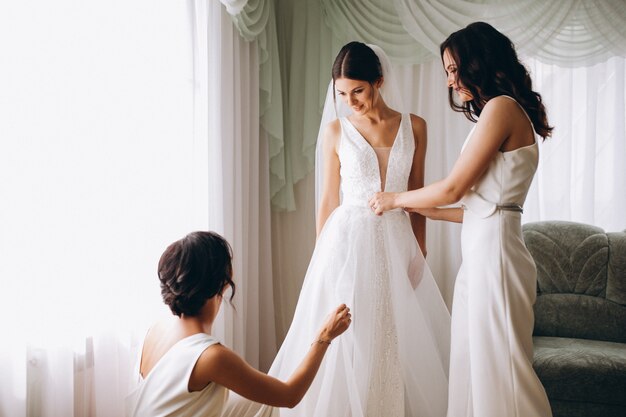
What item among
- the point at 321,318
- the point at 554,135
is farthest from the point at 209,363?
the point at 554,135

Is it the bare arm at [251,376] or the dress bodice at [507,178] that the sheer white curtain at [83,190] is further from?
the dress bodice at [507,178]

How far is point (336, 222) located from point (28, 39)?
1.34 m

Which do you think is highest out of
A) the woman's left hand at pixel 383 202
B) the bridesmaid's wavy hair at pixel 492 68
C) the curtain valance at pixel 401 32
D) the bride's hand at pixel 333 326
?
the curtain valance at pixel 401 32

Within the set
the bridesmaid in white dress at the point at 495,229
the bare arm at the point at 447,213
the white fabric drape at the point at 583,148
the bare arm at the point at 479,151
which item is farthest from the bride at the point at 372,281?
the white fabric drape at the point at 583,148

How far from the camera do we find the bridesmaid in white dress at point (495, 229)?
5.41 ft

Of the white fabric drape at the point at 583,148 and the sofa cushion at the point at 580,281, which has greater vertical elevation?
the white fabric drape at the point at 583,148

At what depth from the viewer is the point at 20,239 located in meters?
1.93

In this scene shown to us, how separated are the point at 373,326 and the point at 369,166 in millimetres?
636

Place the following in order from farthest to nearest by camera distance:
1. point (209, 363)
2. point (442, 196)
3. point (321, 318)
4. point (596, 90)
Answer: point (596, 90) < point (321, 318) < point (442, 196) < point (209, 363)

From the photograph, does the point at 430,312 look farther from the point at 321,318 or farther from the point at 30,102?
the point at 30,102

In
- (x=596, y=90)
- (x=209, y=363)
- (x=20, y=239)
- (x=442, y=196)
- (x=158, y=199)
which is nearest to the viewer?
(x=209, y=363)

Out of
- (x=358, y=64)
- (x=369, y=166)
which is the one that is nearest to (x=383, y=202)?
(x=369, y=166)

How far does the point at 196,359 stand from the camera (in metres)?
1.40

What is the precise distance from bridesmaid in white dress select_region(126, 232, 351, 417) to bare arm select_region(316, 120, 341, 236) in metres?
0.87
